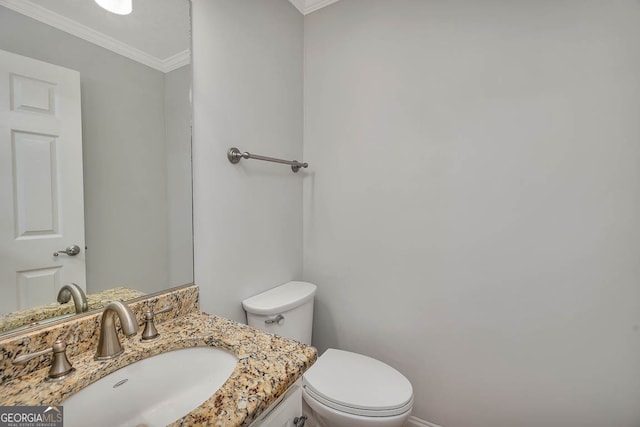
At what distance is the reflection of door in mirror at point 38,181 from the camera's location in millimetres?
641

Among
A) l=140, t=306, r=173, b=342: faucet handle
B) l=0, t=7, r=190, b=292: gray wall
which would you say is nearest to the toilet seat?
l=140, t=306, r=173, b=342: faucet handle

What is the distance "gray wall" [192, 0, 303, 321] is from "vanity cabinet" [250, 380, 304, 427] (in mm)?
544

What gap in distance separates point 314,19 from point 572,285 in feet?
6.06

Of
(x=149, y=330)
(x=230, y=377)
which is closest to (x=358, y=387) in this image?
(x=230, y=377)

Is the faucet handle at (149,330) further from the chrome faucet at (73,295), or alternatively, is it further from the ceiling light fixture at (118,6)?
the ceiling light fixture at (118,6)

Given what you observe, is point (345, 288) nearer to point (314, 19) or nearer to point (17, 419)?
point (17, 419)

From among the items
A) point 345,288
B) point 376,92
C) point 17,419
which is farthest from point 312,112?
point 17,419

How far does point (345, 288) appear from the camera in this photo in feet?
5.01

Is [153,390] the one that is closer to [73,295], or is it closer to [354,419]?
[73,295]

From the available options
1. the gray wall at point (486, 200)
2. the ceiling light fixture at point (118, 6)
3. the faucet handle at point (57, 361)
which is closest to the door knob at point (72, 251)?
the faucet handle at point (57, 361)

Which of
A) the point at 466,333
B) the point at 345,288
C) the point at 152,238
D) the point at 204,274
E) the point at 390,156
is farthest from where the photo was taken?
the point at 345,288

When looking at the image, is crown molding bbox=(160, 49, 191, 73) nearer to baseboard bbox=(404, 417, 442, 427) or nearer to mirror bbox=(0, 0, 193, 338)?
mirror bbox=(0, 0, 193, 338)

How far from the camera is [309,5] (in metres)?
1.56

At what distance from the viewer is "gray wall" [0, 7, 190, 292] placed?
76 centimetres
